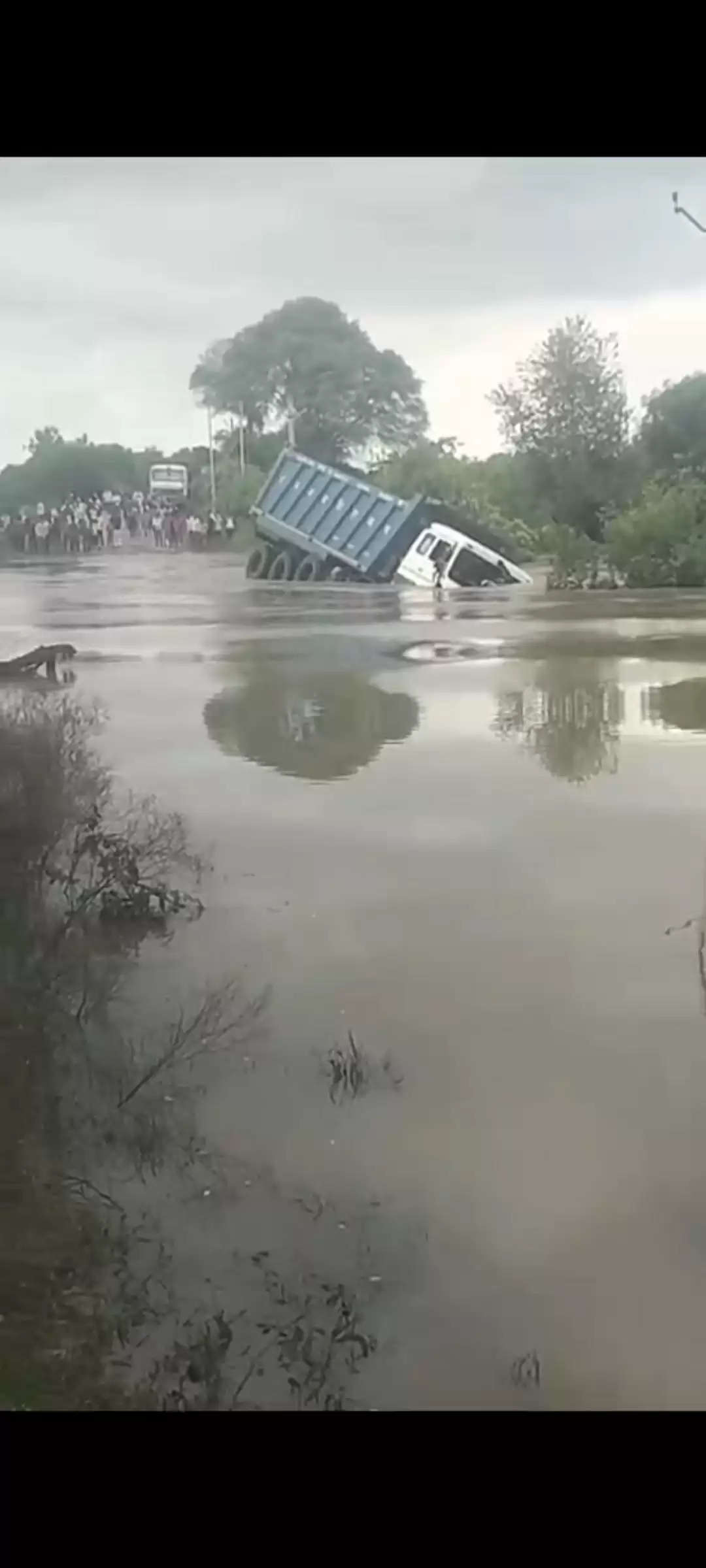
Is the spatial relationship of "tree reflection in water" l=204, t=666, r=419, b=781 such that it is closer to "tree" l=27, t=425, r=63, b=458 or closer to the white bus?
the white bus

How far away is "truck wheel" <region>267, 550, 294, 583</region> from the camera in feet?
6.38

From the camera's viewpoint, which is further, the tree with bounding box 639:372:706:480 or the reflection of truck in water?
the reflection of truck in water

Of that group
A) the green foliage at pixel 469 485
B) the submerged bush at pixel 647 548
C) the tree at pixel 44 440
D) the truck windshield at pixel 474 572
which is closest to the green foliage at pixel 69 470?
the tree at pixel 44 440

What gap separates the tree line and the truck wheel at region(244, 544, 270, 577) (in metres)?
0.07

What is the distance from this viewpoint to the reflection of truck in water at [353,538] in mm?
1909

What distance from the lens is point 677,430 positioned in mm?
1810

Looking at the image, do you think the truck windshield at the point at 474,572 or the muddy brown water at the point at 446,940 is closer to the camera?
the muddy brown water at the point at 446,940

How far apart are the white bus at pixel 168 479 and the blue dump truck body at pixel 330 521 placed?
12cm

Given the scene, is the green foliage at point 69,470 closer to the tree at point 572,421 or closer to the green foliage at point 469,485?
the green foliage at point 469,485

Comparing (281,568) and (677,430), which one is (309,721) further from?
(677,430)

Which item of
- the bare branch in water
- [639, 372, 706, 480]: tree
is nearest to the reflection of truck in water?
[639, 372, 706, 480]: tree

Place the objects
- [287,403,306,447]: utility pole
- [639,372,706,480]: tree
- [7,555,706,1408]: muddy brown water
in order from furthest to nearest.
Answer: [287,403,306,447]: utility pole
[639,372,706,480]: tree
[7,555,706,1408]: muddy brown water
